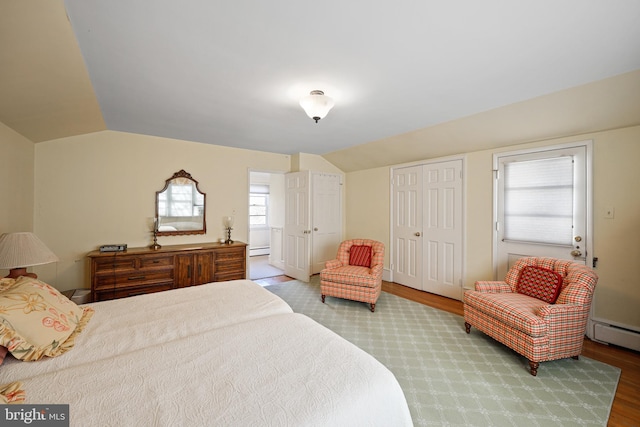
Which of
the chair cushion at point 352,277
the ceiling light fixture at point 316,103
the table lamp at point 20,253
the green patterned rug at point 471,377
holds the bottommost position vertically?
the green patterned rug at point 471,377

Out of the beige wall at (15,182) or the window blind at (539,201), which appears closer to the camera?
the beige wall at (15,182)

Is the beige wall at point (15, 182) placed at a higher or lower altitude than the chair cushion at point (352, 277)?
higher

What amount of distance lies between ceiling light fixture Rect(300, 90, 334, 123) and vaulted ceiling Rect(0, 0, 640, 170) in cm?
8

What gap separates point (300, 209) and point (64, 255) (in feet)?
11.0

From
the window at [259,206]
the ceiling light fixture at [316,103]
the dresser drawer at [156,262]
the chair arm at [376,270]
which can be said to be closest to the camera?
the ceiling light fixture at [316,103]

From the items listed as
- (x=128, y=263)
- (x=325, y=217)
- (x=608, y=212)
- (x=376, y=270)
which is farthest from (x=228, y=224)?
(x=608, y=212)

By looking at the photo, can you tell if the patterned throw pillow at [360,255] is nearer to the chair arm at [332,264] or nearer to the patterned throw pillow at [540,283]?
the chair arm at [332,264]

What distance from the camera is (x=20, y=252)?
2051 millimetres

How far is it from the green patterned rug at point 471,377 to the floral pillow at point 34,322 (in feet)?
6.69

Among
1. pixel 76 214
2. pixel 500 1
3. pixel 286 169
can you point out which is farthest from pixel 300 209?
pixel 500 1

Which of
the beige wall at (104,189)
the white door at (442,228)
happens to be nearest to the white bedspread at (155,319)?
the beige wall at (104,189)

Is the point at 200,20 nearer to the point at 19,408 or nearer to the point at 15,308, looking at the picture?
the point at 15,308

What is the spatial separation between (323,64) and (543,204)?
3020mm

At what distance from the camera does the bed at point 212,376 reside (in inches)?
35.0
